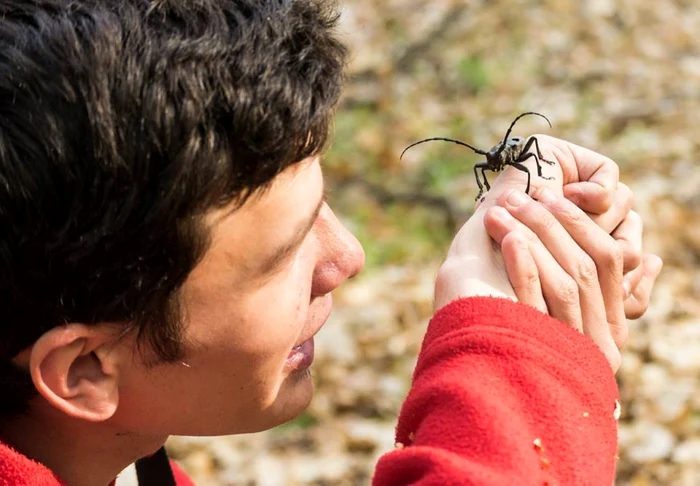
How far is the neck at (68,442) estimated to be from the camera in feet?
5.54

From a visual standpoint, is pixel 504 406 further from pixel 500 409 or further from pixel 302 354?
pixel 302 354

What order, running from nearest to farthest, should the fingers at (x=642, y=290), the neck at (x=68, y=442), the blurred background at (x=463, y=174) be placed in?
1. the neck at (x=68, y=442)
2. the fingers at (x=642, y=290)
3. the blurred background at (x=463, y=174)

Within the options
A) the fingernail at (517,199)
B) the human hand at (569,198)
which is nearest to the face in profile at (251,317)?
the human hand at (569,198)

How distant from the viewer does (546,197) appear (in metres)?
1.86

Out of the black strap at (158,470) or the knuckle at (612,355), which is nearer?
the knuckle at (612,355)

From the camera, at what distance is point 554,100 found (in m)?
5.84

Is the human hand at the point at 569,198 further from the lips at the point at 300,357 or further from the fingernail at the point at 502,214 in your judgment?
the lips at the point at 300,357

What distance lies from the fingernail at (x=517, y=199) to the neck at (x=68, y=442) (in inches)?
31.1

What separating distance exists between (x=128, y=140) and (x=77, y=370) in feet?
1.36

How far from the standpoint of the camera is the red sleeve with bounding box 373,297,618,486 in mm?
1485

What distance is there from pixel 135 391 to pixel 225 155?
450 mm

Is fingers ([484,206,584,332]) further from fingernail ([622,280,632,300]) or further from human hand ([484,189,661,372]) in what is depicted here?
fingernail ([622,280,632,300])

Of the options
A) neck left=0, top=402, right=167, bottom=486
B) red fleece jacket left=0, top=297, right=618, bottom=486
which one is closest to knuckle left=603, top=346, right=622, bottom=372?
red fleece jacket left=0, top=297, right=618, bottom=486

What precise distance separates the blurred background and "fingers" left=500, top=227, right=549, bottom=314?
189 centimetres
